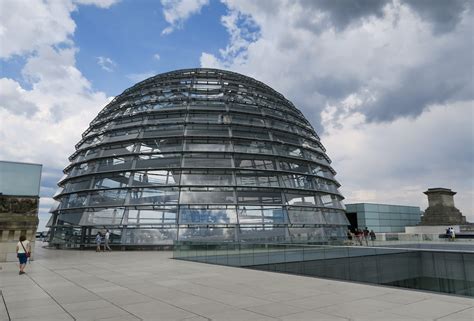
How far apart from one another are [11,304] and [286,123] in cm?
2572

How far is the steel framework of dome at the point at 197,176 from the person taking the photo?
24.1m

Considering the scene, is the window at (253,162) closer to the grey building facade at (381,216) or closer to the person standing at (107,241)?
the person standing at (107,241)

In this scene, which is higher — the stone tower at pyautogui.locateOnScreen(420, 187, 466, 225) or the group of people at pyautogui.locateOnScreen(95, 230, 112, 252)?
the stone tower at pyautogui.locateOnScreen(420, 187, 466, 225)

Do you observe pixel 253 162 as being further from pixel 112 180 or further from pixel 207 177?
pixel 112 180

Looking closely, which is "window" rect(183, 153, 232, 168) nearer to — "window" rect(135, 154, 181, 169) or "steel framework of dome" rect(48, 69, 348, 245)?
"steel framework of dome" rect(48, 69, 348, 245)

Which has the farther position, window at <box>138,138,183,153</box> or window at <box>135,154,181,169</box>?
window at <box>138,138,183,153</box>

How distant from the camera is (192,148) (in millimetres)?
26828

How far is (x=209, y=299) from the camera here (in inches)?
337

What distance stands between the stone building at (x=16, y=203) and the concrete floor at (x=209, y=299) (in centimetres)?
684

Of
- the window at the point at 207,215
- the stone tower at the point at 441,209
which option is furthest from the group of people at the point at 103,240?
the stone tower at the point at 441,209

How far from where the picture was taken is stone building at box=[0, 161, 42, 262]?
18453mm

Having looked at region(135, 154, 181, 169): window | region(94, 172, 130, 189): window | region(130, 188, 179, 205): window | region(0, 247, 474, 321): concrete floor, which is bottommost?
region(0, 247, 474, 321): concrete floor

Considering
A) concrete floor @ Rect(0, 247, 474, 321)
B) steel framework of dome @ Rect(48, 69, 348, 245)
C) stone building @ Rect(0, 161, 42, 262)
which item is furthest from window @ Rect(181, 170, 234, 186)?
concrete floor @ Rect(0, 247, 474, 321)

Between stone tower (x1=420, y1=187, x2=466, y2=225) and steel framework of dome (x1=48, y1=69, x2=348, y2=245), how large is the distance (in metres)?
33.7
